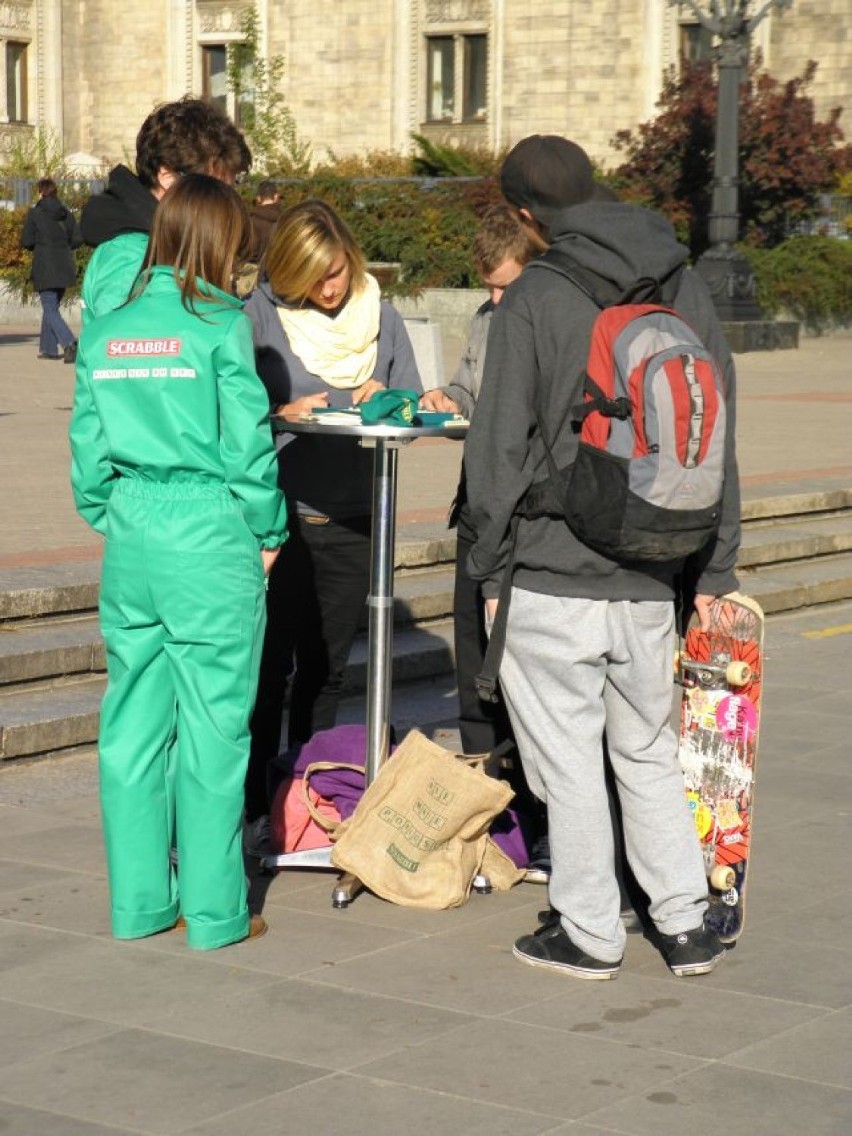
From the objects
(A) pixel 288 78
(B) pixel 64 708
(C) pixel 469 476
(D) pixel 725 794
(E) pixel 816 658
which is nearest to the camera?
(C) pixel 469 476

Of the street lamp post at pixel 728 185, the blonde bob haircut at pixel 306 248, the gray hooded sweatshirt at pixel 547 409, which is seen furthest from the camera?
the street lamp post at pixel 728 185

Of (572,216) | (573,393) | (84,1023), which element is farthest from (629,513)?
(84,1023)

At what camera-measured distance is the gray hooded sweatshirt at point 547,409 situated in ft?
15.3

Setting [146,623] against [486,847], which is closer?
[146,623]

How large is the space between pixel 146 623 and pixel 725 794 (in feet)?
5.19

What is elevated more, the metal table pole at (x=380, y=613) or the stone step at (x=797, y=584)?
the metal table pole at (x=380, y=613)

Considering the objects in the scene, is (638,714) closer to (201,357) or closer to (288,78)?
(201,357)

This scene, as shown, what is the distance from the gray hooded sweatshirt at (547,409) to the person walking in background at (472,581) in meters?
0.83

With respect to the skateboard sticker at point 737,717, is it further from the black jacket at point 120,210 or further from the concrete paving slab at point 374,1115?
the black jacket at point 120,210

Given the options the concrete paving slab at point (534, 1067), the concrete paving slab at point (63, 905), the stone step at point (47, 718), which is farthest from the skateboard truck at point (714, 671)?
the stone step at point (47, 718)

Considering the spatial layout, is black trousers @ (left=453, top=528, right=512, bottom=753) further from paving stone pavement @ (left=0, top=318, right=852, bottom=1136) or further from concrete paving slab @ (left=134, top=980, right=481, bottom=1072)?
concrete paving slab @ (left=134, top=980, right=481, bottom=1072)

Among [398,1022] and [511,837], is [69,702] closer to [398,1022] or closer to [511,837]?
[511,837]

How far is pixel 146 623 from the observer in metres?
4.91

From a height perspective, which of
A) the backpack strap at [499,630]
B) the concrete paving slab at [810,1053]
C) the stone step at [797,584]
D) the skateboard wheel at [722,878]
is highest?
the backpack strap at [499,630]
